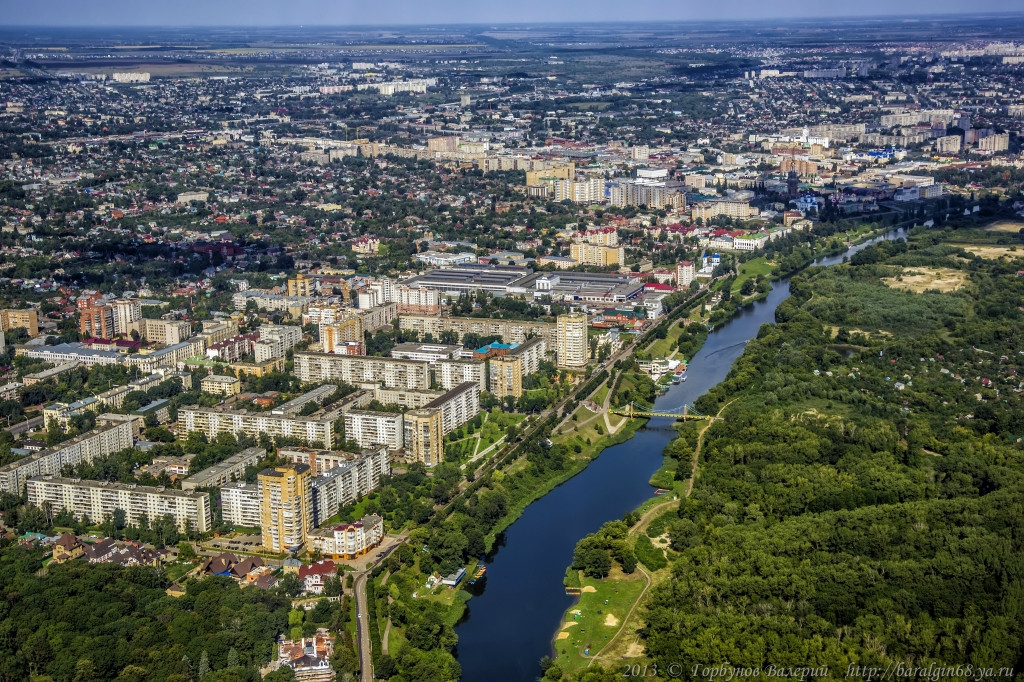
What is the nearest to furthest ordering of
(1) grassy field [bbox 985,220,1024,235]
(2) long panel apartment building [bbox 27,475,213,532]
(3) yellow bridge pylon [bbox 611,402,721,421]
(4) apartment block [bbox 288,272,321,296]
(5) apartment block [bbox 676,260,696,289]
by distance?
(2) long panel apartment building [bbox 27,475,213,532] < (3) yellow bridge pylon [bbox 611,402,721,421] < (4) apartment block [bbox 288,272,321,296] < (5) apartment block [bbox 676,260,696,289] < (1) grassy field [bbox 985,220,1024,235]

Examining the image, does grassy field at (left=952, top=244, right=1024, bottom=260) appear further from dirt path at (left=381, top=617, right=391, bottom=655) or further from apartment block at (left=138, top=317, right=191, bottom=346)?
dirt path at (left=381, top=617, right=391, bottom=655)

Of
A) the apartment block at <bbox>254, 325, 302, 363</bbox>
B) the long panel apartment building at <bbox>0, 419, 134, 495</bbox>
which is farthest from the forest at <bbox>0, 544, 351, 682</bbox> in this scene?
the apartment block at <bbox>254, 325, 302, 363</bbox>

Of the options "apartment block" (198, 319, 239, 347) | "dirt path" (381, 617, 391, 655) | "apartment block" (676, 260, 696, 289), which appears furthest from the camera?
"apartment block" (676, 260, 696, 289)

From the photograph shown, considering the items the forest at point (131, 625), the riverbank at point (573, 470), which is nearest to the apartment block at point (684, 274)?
the riverbank at point (573, 470)

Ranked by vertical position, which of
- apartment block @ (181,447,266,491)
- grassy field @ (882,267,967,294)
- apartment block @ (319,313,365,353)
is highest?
apartment block @ (319,313,365,353)

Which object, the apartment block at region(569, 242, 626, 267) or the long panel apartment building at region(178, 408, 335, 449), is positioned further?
the apartment block at region(569, 242, 626, 267)

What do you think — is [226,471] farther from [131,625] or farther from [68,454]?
[131,625]

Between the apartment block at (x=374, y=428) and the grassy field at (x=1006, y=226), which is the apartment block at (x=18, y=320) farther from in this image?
the grassy field at (x=1006, y=226)

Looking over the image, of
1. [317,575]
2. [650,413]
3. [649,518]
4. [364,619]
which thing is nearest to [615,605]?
[649,518]
